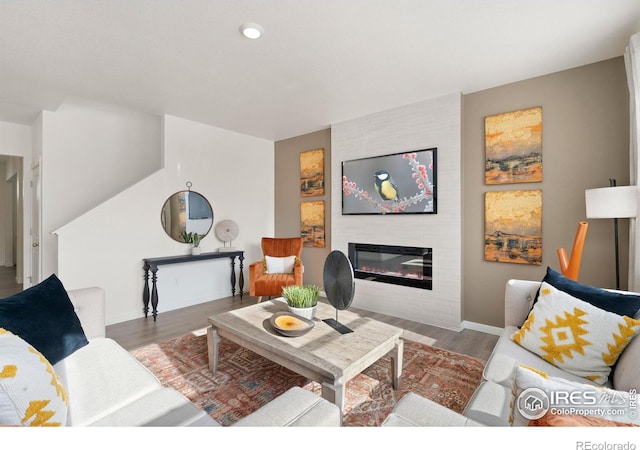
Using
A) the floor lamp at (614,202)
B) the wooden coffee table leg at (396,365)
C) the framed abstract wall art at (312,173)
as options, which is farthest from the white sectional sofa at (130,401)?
the framed abstract wall art at (312,173)

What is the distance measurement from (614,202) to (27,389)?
318cm

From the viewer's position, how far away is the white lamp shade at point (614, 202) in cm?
202

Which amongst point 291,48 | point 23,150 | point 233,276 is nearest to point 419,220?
point 291,48

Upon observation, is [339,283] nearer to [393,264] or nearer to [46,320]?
[46,320]

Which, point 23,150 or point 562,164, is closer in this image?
point 562,164

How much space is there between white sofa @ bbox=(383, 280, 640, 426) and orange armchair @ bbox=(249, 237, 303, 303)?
2485 millimetres

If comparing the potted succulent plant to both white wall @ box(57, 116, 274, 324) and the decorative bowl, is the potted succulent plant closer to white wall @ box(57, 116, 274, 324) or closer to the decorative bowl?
the decorative bowl

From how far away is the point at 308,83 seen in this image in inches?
117

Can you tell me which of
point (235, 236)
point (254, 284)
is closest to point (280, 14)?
point (254, 284)

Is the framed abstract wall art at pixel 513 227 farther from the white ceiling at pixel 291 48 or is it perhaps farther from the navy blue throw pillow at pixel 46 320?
the navy blue throw pillow at pixel 46 320

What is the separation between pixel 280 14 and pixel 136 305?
3509mm

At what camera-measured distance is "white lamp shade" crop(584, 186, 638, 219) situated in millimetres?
2020

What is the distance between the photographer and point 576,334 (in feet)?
4.86
